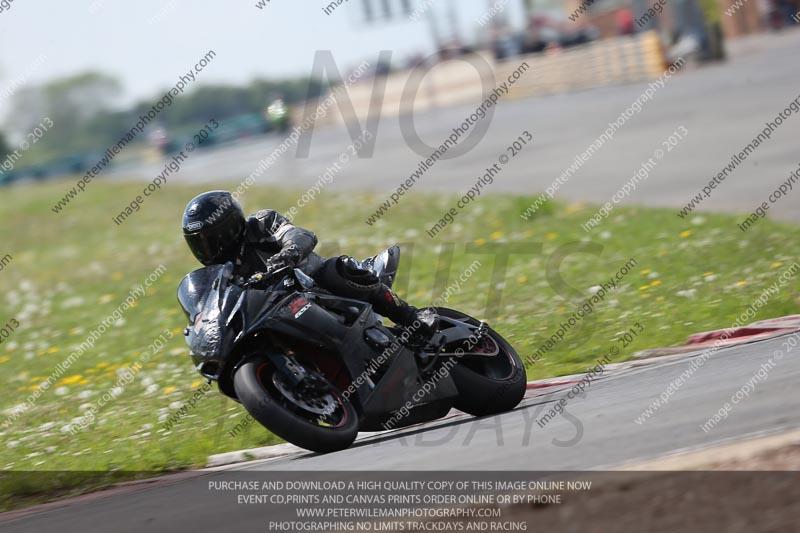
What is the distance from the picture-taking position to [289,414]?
6.93 meters

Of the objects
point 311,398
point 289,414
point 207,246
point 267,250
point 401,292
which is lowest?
point 401,292

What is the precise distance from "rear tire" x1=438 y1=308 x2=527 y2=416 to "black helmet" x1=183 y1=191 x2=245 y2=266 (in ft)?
5.99

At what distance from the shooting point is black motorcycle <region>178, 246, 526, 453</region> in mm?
7160

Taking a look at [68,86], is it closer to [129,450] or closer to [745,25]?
[745,25]

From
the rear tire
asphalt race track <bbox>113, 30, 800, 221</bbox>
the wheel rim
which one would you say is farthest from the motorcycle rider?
asphalt race track <bbox>113, 30, 800, 221</bbox>

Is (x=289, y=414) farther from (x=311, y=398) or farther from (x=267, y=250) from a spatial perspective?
(x=267, y=250)

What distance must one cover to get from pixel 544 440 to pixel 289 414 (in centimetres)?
156

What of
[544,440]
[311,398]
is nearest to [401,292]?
[311,398]

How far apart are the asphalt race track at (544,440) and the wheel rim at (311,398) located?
0.84 feet

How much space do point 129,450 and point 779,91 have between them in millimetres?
20005

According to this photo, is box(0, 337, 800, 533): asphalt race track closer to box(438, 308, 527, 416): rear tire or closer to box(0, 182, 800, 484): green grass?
box(438, 308, 527, 416): rear tire

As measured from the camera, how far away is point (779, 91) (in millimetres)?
25250

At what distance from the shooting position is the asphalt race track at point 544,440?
19.9ft

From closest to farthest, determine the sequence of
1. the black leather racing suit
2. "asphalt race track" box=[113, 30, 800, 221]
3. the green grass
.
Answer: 1. the black leather racing suit
2. the green grass
3. "asphalt race track" box=[113, 30, 800, 221]
